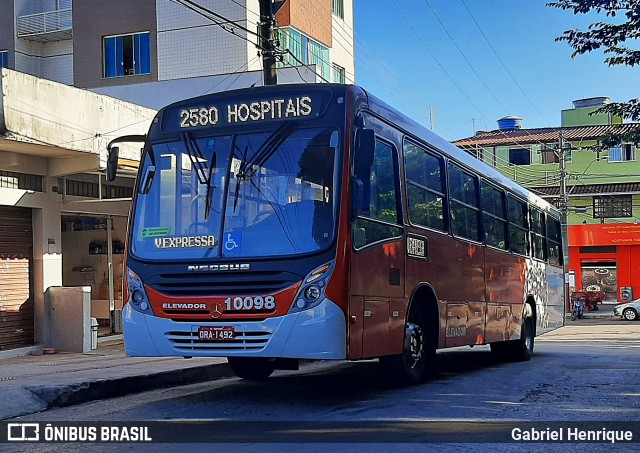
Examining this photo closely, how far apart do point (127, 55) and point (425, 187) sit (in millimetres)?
23370

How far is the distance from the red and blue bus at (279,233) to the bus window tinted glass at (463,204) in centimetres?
161

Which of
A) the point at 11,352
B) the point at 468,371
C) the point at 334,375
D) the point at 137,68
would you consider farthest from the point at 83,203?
the point at 137,68

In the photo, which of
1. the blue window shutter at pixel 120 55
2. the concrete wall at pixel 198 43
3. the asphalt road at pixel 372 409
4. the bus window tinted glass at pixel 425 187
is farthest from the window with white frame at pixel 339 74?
the bus window tinted glass at pixel 425 187

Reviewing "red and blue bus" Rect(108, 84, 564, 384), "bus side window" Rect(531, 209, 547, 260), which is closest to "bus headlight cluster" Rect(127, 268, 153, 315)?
"red and blue bus" Rect(108, 84, 564, 384)

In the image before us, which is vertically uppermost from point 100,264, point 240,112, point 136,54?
point 136,54

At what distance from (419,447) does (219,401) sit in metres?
3.20

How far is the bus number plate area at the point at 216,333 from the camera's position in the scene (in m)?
7.92

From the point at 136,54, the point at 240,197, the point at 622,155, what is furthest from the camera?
the point at 622,155

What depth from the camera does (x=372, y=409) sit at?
8.34 metres

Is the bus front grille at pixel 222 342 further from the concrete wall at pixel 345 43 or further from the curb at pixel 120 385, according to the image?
the concrete wall at pixel 345 43

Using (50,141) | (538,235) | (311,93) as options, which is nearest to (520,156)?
(538,235)

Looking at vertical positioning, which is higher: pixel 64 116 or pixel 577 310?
pixel 64 116

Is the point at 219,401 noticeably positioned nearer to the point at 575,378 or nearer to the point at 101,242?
the point at 575,378

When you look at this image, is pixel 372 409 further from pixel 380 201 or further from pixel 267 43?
pixel 267 43
